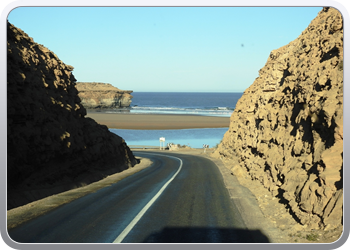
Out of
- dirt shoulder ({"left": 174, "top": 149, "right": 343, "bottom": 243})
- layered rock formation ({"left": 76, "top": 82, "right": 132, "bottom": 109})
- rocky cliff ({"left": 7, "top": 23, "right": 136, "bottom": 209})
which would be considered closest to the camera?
dirt shoulder ({"left": 174, "top": 149, "right": 343, "bottom": 243})

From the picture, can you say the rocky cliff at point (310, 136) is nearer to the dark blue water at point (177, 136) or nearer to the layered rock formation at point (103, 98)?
the dark blue water at point (177, 136)

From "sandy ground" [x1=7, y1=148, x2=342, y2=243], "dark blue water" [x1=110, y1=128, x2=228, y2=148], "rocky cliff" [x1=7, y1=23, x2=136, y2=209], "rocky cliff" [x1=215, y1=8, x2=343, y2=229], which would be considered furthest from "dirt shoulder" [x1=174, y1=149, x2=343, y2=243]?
"dark blue water" [x1=110, y1=128, x2=228, y2=148]

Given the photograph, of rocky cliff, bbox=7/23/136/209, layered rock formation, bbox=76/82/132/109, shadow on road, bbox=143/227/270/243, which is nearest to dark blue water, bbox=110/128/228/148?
rocky cliff, bbox=7/23/136/209

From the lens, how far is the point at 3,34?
5.89 m

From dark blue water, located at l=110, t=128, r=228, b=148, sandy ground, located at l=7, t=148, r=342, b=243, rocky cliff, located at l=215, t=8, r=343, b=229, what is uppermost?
rocky cliff, located at l=215, t=8, r=343, b=229

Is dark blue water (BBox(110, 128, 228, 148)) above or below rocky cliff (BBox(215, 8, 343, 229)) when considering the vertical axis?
below

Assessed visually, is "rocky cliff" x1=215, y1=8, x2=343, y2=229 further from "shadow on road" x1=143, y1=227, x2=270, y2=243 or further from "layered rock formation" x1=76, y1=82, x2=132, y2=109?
"layered rock formation" x1=76, y1=82, x2=132, y2=109

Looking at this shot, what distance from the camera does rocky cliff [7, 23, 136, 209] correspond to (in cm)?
1352

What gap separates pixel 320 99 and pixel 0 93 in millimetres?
8800

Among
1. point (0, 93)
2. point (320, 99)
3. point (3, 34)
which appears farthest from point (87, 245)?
point (320, 99)

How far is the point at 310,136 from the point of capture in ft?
36.7

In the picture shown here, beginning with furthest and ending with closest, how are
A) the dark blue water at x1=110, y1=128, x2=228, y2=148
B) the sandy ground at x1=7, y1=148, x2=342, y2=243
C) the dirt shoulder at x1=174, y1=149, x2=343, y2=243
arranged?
the dark blue water at x1=110, y1=128, x2=228, y2=148, the sandy ground at x1=7, y1=148, x2=342, y2=243, the dirt shoulder at x1=174, y1=149, x2=343, y2=243

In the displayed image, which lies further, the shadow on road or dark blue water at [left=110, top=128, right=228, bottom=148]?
dark blue water at [left=110, top=128, right=228, bottom=148]

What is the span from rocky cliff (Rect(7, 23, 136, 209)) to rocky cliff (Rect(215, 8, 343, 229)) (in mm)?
9263
